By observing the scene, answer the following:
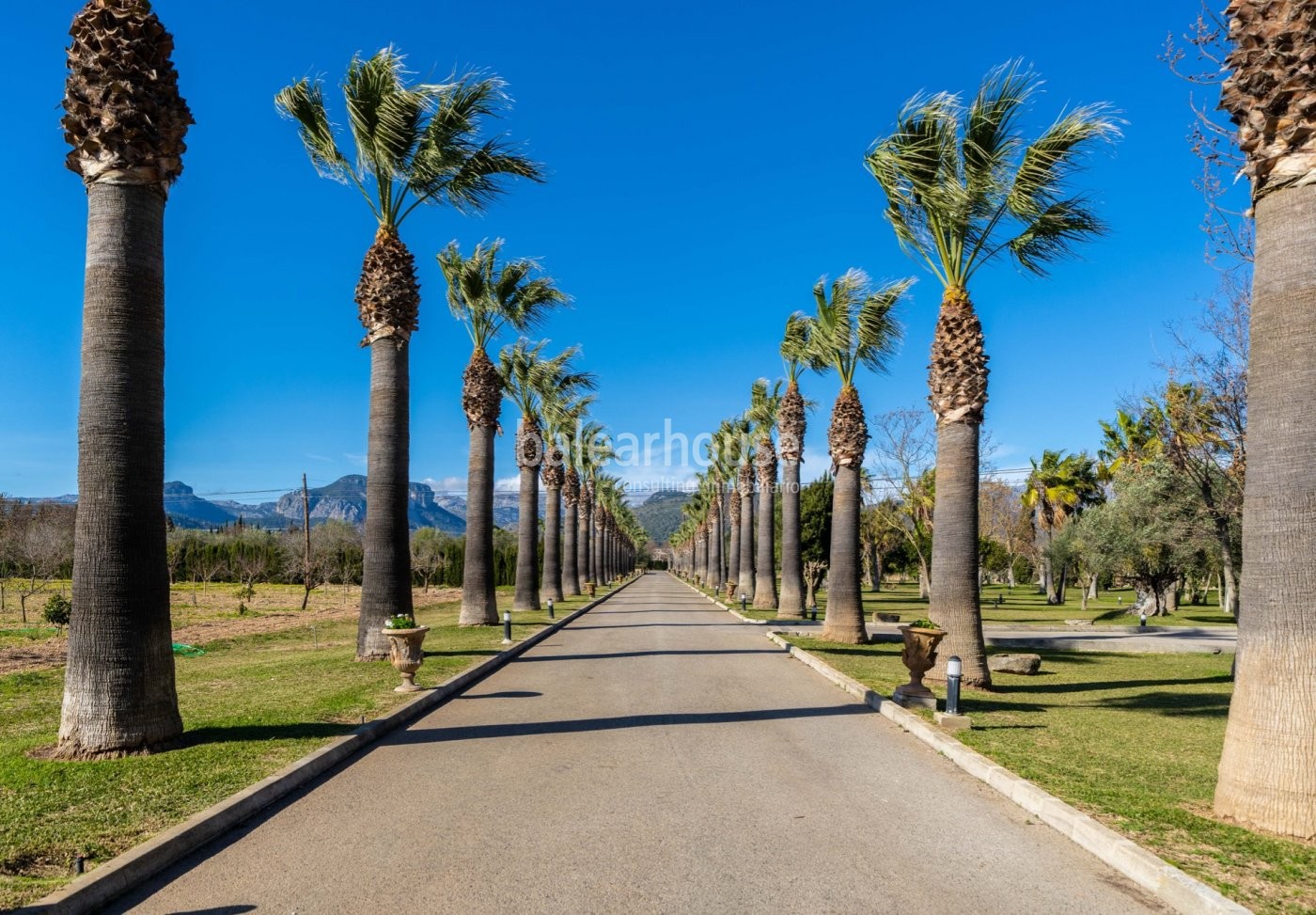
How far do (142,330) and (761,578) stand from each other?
99.5ft

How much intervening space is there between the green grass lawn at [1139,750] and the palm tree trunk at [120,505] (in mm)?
8245

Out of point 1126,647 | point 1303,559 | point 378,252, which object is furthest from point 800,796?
point 1126,647

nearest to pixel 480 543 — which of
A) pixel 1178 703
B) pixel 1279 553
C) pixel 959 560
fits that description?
pixel 959 560

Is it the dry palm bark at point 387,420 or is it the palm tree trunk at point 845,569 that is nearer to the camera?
the dry palm bark at point 387,420

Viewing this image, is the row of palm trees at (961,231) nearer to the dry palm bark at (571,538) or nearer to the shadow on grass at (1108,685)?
the shadow on grass at (1108,685)

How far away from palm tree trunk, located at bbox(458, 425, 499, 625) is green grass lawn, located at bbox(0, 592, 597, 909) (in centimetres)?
701

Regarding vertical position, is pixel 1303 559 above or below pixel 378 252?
below

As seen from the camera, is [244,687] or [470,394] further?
[470,394]

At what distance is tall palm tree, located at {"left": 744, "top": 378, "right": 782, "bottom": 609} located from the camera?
3500 centimetres

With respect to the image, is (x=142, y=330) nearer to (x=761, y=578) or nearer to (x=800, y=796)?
(x=800, y=796)

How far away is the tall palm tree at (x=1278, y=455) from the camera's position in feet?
19.9

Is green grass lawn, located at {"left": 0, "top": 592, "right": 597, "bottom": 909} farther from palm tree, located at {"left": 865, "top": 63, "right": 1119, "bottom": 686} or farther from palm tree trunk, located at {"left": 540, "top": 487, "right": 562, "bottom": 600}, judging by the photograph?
palm tree trunk, located at {"left": 540, "top": 487, "right": 562, "bottom": 600}

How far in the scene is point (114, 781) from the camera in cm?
695

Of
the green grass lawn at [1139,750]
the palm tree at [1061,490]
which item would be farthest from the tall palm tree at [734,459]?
the green grass lawn at [1139,750]
